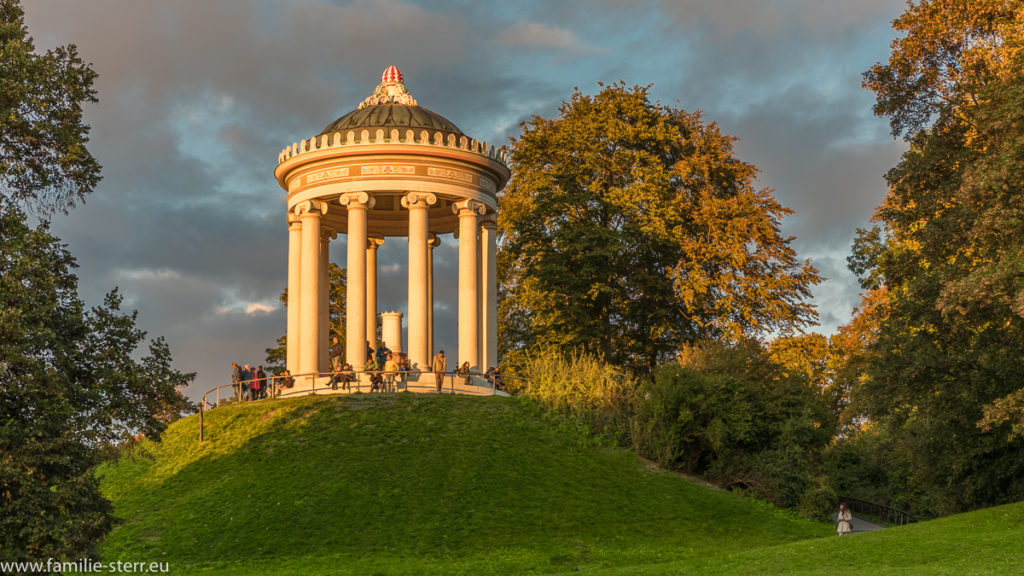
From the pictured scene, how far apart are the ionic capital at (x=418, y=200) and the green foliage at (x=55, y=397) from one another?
2163 centimetres

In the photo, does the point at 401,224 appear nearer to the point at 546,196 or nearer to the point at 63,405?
the point at 546,196

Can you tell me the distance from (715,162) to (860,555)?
95.0 feet

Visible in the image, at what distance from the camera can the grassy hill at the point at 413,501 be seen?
1009 inches

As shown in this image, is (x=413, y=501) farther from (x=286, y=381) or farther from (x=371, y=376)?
(x=286, y=381)

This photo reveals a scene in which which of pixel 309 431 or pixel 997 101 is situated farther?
pixel 309 431

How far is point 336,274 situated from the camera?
194 ft

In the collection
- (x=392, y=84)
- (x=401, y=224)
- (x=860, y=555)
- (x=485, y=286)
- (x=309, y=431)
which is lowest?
(x=860, y=555)

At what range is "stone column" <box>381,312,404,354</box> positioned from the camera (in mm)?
46781

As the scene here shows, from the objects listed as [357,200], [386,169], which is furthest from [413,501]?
[386,169]

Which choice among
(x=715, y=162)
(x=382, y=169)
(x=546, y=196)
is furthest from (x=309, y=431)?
(x=715, y=162)

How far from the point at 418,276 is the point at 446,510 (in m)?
14.5

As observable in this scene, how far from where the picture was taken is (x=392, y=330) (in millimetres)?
46969

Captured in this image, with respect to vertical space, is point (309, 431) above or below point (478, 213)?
below

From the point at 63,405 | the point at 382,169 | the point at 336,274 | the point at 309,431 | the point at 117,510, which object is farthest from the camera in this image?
the point at 336,274
